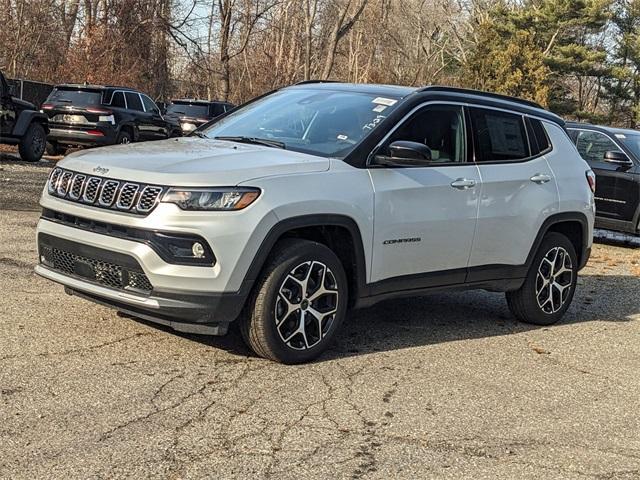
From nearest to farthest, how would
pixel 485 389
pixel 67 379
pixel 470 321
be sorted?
pixel 67 379
pixel 485 389
pixel 470 321

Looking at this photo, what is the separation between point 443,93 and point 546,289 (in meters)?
2.00

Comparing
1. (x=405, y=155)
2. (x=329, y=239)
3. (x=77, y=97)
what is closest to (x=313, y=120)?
(x=405, y=155)

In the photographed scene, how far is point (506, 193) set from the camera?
21.1 feet

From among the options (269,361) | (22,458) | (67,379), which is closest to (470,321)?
(269,361)

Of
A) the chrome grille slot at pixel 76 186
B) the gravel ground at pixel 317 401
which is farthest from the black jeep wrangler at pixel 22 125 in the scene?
the chrome grille slot at pixel 76 186

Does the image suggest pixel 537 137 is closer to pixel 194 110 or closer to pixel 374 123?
pixel 374 123

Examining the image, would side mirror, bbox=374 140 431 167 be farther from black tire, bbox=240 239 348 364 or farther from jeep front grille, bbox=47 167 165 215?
jeep front grille, bbox=47 167 165 215

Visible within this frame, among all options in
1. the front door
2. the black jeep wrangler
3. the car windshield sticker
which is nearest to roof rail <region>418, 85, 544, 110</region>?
the front door

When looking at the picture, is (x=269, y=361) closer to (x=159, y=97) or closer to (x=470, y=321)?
(x=470, y=321)

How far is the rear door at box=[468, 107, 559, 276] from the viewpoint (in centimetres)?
631

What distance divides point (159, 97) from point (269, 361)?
33286mm

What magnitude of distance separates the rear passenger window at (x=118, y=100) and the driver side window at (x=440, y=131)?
14744mm

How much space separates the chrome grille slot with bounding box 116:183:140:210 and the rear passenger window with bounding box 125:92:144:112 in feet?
53.1

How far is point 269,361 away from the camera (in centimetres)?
522
